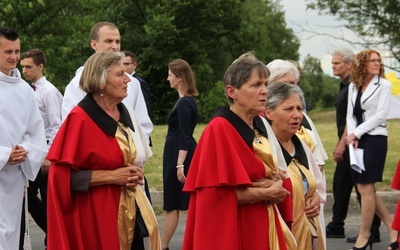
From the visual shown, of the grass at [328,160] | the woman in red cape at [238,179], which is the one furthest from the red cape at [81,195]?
the grass at [328,160]

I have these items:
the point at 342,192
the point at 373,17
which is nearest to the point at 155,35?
the point at 373,17

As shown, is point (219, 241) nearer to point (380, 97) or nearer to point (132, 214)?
point (132, 214)

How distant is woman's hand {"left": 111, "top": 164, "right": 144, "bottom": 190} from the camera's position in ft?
20.4

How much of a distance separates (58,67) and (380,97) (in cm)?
3520

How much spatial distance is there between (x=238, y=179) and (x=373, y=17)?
16187mm

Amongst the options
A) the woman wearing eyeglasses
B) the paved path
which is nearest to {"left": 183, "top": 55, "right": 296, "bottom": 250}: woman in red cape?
the woman wearing eyeglasses

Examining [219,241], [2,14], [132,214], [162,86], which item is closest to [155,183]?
[132,214]

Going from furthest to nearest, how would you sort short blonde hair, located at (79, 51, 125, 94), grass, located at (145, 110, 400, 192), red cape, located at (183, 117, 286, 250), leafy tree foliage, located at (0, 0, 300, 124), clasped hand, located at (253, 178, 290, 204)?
leafy tree foliage, located at (0, 0, 300, 124) < grass, located at (145, 110, 400, 192) < short blonde hair, located at (79, 51, 125, 94) < clasped hand, located at (253, 178, 290, 204) < red cape, located at (183, 117, 286, 250)

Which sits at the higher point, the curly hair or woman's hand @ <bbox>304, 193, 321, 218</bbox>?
the curly hair

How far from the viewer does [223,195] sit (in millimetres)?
5609

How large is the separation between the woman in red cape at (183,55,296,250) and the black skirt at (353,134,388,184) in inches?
150

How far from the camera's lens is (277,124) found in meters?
6.32

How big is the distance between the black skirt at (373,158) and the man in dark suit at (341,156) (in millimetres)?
636

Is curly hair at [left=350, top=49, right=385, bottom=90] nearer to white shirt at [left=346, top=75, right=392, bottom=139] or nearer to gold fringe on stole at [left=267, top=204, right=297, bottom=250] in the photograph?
white shirt at [left=346, top=75, right=392, bottom=139]
